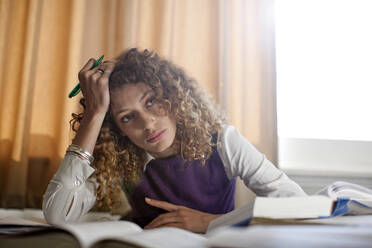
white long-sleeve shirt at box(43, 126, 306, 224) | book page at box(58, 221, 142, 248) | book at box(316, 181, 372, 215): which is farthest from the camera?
white long-sleeve shirt at box(43, 126, 306, 224)

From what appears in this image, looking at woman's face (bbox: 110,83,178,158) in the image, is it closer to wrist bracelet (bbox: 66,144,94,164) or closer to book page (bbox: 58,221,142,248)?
wrist bracelet (bbox: 66,144,94,164)

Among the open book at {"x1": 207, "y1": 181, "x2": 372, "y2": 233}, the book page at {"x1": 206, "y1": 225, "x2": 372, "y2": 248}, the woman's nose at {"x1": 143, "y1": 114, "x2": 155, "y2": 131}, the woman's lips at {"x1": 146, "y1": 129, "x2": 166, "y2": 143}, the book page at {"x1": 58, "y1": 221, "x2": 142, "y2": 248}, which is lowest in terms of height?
the open book at {"x1": 207, "y1": 181, "x2": 372, "y2": 233}

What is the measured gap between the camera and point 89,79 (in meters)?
0.86

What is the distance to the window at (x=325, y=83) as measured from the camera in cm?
121

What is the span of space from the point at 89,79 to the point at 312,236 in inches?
28.0

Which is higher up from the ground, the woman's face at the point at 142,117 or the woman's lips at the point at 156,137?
the woman's face at the point at 142,117

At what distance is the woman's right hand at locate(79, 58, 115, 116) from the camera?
84 cm

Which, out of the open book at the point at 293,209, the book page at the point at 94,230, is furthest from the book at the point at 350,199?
the book page at the point at 94,230

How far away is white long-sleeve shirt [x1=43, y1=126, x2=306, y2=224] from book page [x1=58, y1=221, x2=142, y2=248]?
297 mm

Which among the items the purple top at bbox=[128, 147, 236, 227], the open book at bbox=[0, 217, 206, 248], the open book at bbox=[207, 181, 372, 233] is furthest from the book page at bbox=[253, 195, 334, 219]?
the purple top at bbox=[128, 147, 236, 227]

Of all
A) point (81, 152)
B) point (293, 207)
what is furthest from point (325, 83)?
point (81, 152)

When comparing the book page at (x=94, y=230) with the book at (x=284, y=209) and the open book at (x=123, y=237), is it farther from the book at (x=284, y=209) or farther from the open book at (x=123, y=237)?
the book at (x=284, y=209)

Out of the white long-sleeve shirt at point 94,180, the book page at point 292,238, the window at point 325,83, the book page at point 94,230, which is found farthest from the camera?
the window at point 325,83

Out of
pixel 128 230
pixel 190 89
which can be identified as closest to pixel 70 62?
pixel 190 89
